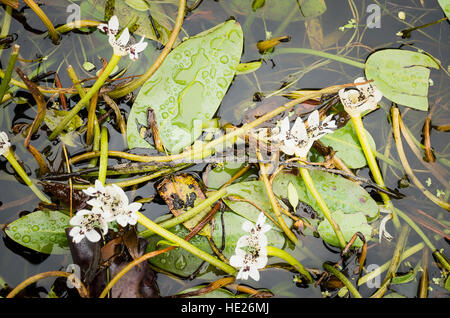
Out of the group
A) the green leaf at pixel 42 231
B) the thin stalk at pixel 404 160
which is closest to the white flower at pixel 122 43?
the green leaf at pixel 42 231

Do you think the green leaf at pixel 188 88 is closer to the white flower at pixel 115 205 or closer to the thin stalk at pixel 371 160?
the white flower at pixel 115 205

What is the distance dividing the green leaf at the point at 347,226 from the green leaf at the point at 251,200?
0.14m

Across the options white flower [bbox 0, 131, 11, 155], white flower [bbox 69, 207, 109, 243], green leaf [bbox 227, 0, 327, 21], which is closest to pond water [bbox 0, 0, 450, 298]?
green leaf [bbox 227, 0, 327, 21]

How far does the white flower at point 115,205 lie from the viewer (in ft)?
3.68

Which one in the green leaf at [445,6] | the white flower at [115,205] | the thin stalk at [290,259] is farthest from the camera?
the green leaf at [445,6]

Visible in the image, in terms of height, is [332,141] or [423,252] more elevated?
[332,141]

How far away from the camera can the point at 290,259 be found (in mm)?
1315

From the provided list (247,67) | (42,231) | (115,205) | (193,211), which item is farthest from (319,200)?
(42,231)

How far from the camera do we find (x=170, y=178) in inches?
54.2

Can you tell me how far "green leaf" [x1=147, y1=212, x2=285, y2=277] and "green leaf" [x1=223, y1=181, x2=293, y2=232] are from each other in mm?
38

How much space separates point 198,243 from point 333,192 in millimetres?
592
